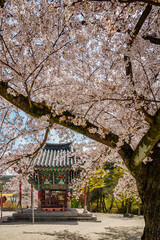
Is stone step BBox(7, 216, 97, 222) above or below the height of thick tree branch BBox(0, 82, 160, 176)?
below

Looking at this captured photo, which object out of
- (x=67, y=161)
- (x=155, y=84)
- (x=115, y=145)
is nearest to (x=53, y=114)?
(x=115, y=145)

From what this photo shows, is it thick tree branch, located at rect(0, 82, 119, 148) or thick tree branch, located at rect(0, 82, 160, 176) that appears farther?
thick tree branch, located at rect(0, 82, 119, 148)

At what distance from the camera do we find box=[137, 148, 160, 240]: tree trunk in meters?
3.49

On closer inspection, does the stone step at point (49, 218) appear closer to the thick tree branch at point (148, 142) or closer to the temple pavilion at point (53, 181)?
the temple pavilion at point (53, 181)

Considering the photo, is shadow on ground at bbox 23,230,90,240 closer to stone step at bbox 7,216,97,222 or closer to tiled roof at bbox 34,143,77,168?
tiled roof at bbox 34,143,77,168

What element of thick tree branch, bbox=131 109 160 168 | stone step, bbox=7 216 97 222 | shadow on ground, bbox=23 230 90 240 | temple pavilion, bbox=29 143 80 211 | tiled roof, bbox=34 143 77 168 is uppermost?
tiled roof, bbox=34 143 77 168

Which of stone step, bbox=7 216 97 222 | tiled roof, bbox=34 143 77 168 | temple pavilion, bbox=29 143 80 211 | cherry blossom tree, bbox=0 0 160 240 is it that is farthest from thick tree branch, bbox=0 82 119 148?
stone step, bbox=7 216 97 222

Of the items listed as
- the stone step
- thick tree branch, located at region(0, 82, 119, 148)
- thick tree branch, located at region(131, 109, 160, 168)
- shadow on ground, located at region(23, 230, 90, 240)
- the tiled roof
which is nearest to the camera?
thick tree branch, located at region(131, 109, 160, 168)

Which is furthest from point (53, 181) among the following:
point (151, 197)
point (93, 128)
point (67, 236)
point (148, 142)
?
point (148, 142)

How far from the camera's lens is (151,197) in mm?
3662

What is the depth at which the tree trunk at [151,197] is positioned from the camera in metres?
3.49

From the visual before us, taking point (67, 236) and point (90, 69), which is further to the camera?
point (67, 236)

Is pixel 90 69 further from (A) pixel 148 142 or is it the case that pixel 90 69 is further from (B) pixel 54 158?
(B) pixel 54 158

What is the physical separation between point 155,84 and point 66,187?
36.7 feet
